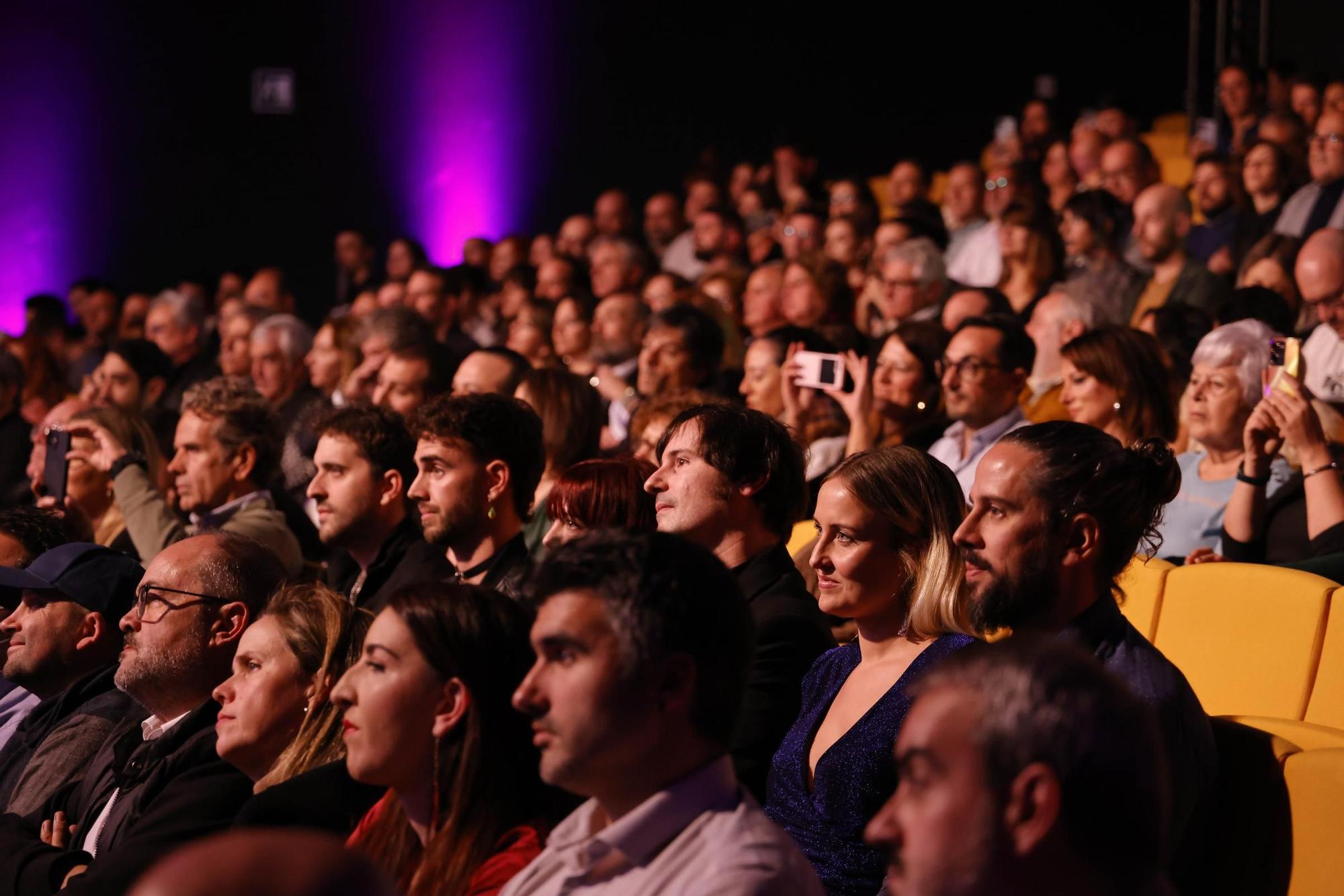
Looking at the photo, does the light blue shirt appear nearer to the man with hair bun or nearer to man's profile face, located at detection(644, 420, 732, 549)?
man's profile face, located at detection(644, 420, 732, 549)

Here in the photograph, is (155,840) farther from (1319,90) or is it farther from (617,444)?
(1319,90)

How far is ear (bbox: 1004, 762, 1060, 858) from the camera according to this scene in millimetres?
1246

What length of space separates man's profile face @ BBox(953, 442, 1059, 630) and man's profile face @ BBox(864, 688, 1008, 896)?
0.95 meters

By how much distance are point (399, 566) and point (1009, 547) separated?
1857 millimetres

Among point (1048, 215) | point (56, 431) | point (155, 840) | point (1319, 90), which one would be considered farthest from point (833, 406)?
point (1319, 90)

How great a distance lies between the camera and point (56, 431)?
4570 millimetres

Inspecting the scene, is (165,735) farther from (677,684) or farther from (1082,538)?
(1082,538)

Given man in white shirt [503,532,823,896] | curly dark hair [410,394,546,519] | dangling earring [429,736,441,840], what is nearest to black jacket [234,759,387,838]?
dangling earring [429,736,441,840]

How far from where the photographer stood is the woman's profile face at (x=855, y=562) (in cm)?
246

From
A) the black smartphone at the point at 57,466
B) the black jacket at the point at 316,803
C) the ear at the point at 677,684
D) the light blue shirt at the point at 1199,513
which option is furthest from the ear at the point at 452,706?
the black smartphone at the point at 57,466

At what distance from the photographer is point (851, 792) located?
225 centimetres

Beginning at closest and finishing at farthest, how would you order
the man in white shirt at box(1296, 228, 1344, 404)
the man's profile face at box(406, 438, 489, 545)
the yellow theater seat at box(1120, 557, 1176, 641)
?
the yellow theater seat at box(1120, 557, 1176, 641) → the man's profile face at box(406, 438, 489, 545) → the man in white shirt at box(1296, 228, 1344, 404)

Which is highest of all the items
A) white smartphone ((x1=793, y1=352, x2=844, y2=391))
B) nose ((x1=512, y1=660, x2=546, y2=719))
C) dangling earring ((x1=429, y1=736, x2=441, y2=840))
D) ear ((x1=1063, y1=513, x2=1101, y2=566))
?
nose ((x1=512, y1=660, x2=546, y2=719))

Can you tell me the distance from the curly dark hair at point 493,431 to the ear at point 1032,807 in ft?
8.02
